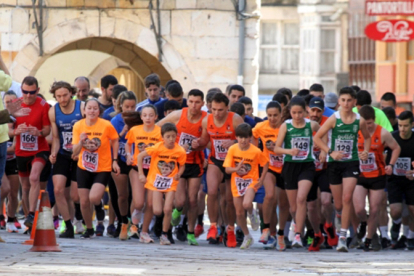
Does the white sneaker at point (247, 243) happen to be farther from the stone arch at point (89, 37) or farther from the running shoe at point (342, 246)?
the stone arch at point (89, 37)

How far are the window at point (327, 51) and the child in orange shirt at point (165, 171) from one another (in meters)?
34.4

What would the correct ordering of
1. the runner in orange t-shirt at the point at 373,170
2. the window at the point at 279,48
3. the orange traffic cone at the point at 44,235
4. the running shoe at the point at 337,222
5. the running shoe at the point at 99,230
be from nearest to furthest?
the orange traffic cone at the point at 44,235 → the runner in orange t-shirt at the point at 373,170 → the running shoe at the point at 99,230 → the running shoe at the point at 337,222 → the window at the point at 279,48

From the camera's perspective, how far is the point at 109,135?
40.7ft

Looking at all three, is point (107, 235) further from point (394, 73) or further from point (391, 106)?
point (394, 73)

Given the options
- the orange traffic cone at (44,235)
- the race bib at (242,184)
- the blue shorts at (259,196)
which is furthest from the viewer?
the blue shorts at (259,196)

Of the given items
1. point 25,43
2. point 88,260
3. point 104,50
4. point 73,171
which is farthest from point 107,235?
point 104,50

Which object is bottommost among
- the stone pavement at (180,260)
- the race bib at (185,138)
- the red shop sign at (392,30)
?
the stone pavement at (180,260)

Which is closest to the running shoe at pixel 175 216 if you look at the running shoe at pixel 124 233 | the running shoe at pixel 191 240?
the running shoe at pixel 191 240

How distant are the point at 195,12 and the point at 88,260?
9.79 meters

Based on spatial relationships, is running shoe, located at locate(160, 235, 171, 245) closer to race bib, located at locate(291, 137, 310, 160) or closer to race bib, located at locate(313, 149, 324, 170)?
race bib, located at locate(291, 137, 310, 160)

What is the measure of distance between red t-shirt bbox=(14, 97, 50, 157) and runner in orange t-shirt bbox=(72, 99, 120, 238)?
57cm

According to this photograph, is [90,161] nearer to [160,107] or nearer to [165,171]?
[165,171]

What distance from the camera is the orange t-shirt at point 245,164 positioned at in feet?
39.5

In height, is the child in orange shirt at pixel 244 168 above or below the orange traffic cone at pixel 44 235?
above
